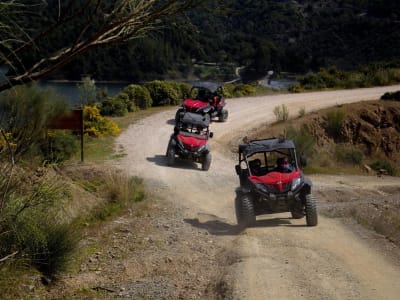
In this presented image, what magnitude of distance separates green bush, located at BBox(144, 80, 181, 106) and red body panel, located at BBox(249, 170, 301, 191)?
19.7 m

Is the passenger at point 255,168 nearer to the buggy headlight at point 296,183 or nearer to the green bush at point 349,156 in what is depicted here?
the buggy headlight at point 296,183

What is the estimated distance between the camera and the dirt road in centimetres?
804

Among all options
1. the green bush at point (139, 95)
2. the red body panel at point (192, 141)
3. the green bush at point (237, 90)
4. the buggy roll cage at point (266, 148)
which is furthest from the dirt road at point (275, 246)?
the green bush at point (237, 90)

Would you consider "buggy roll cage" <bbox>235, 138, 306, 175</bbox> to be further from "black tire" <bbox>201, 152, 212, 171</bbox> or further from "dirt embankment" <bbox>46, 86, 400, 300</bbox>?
"black tire" <bbox>201, 152, 212, 171</bbox>

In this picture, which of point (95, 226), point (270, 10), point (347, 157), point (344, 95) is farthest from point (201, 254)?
point (270, 10)

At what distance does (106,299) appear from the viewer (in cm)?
781

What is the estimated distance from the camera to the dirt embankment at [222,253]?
8070mm

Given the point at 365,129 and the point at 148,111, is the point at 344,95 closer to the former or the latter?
the point at 365,129

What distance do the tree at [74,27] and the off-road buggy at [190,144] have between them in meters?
11.6

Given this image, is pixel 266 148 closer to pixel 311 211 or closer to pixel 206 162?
pixel 311 211

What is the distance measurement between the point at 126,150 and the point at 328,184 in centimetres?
683

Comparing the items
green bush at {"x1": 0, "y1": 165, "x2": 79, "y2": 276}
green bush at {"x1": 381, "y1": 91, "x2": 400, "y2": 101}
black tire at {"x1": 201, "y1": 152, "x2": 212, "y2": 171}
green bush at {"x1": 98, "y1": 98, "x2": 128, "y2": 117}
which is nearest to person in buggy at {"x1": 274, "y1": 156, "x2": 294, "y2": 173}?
green bush at {"x1": 0, "y1": 165, "x2": 79, "y2": 276}

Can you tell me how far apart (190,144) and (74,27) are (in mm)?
11878

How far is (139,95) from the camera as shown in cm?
2886
